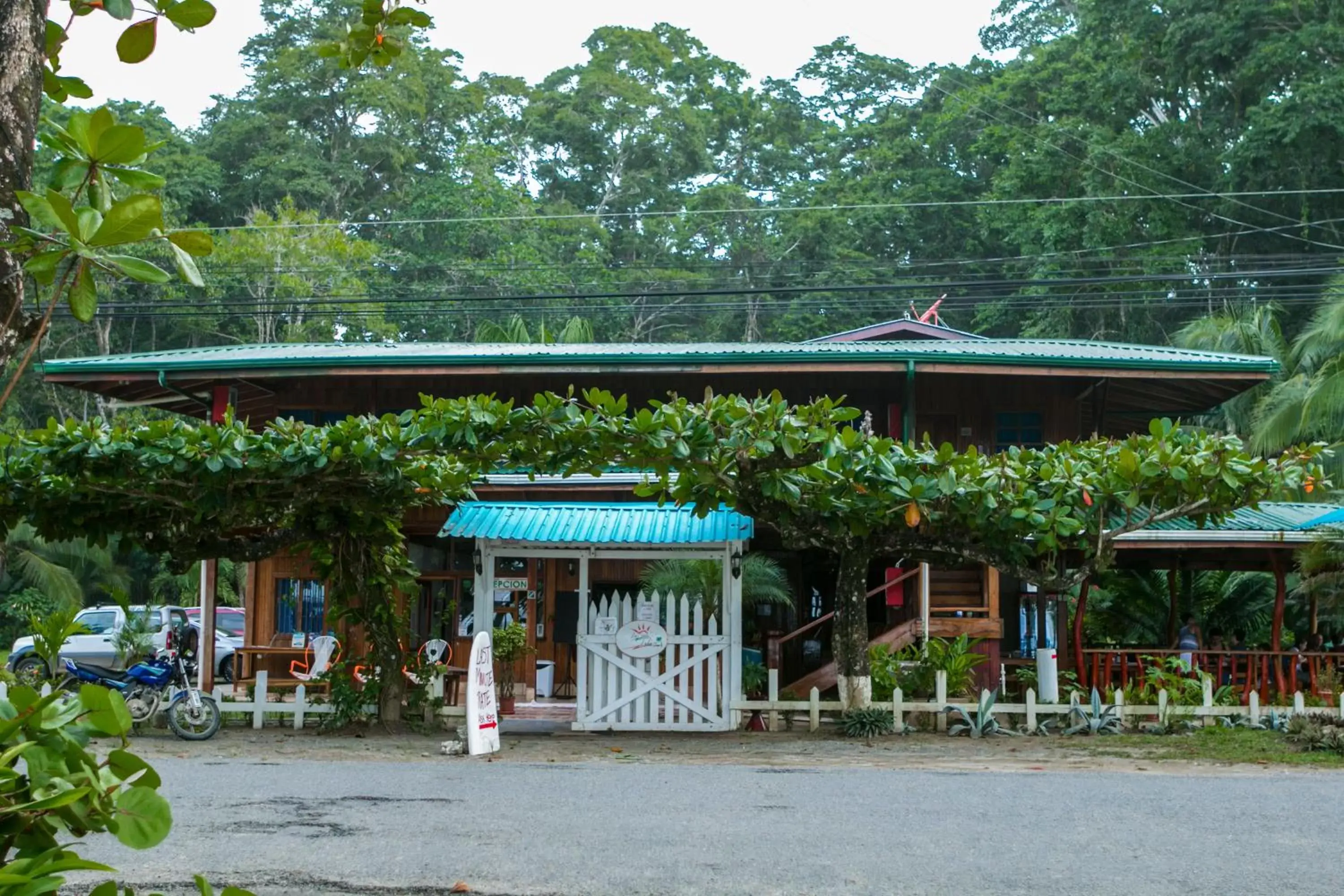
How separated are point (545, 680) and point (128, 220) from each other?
58.9ft

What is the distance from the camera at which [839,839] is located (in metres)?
7.89

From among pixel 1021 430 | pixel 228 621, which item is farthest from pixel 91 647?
pixel 1021 430

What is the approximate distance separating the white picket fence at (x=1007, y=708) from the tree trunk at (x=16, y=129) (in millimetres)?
12382

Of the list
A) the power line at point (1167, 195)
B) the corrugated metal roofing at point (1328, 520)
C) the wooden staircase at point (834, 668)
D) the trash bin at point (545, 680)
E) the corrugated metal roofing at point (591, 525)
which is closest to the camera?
the corrugated metal roofing at point (591, 525)

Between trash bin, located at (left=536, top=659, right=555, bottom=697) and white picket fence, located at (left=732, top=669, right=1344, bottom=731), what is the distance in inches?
224

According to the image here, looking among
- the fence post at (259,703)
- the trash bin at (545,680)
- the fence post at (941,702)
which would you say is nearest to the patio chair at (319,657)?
the fence post at (259,703)

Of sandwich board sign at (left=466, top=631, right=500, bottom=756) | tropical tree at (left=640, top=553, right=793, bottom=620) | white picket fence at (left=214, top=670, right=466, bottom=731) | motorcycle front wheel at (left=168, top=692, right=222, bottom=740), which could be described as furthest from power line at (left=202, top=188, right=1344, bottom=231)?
sandwich board sign at (left=466, top=631, right=500, bottom=756)

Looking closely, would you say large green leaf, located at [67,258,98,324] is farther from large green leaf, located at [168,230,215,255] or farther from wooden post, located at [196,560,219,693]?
wooden post, located at [196,560,219,693]

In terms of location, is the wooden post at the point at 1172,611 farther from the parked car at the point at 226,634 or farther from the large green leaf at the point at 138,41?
the large green leaf at the point at 138,41

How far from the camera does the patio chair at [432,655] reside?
15.2 m

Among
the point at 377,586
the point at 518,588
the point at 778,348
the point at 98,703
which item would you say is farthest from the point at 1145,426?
the point at 98,703

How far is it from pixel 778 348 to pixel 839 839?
36.6 ft

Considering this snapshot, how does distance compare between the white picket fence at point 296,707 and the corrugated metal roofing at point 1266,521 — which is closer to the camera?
the white picket fence at point 296,707

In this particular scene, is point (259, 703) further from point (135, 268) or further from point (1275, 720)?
point (135, 268)
